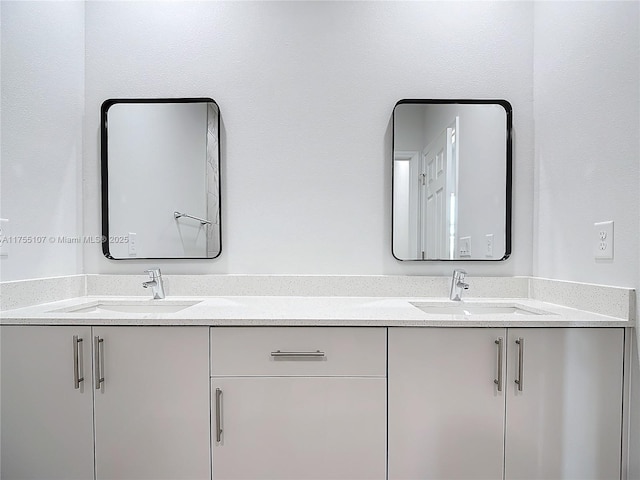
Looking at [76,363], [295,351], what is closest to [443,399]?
[295,351]

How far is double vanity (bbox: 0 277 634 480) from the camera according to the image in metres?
1.25

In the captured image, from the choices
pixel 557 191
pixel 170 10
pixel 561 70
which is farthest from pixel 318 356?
pixel 170 10

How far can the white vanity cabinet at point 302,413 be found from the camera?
126 centimetres

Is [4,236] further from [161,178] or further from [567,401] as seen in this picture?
[567,401]

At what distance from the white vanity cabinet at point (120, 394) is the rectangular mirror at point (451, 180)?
991 mm

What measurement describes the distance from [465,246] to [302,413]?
989 mm

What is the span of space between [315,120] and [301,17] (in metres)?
0.47

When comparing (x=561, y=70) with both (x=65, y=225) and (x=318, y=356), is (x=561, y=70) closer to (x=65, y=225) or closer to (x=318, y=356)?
(x=318, y=356)

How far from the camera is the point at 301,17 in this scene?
1.73 metres

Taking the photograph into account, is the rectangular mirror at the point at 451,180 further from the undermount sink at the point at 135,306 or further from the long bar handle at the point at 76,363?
the long bar handle at the point at 76,363

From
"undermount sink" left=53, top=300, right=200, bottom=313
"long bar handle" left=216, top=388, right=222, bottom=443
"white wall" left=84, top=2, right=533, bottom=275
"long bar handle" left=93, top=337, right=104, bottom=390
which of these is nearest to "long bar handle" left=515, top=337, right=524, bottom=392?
"white wall" left=84, top=2, right=533, bottom=275

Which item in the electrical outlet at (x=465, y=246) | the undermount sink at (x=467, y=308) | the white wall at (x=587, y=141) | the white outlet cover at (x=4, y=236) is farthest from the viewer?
the electrical outlet at (x=465, y=246)

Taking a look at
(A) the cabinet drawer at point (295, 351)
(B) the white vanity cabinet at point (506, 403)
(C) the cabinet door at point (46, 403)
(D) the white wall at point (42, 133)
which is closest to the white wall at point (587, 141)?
(B) the white vanity cabinet at point (506, 403)

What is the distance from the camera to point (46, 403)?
1267mm
